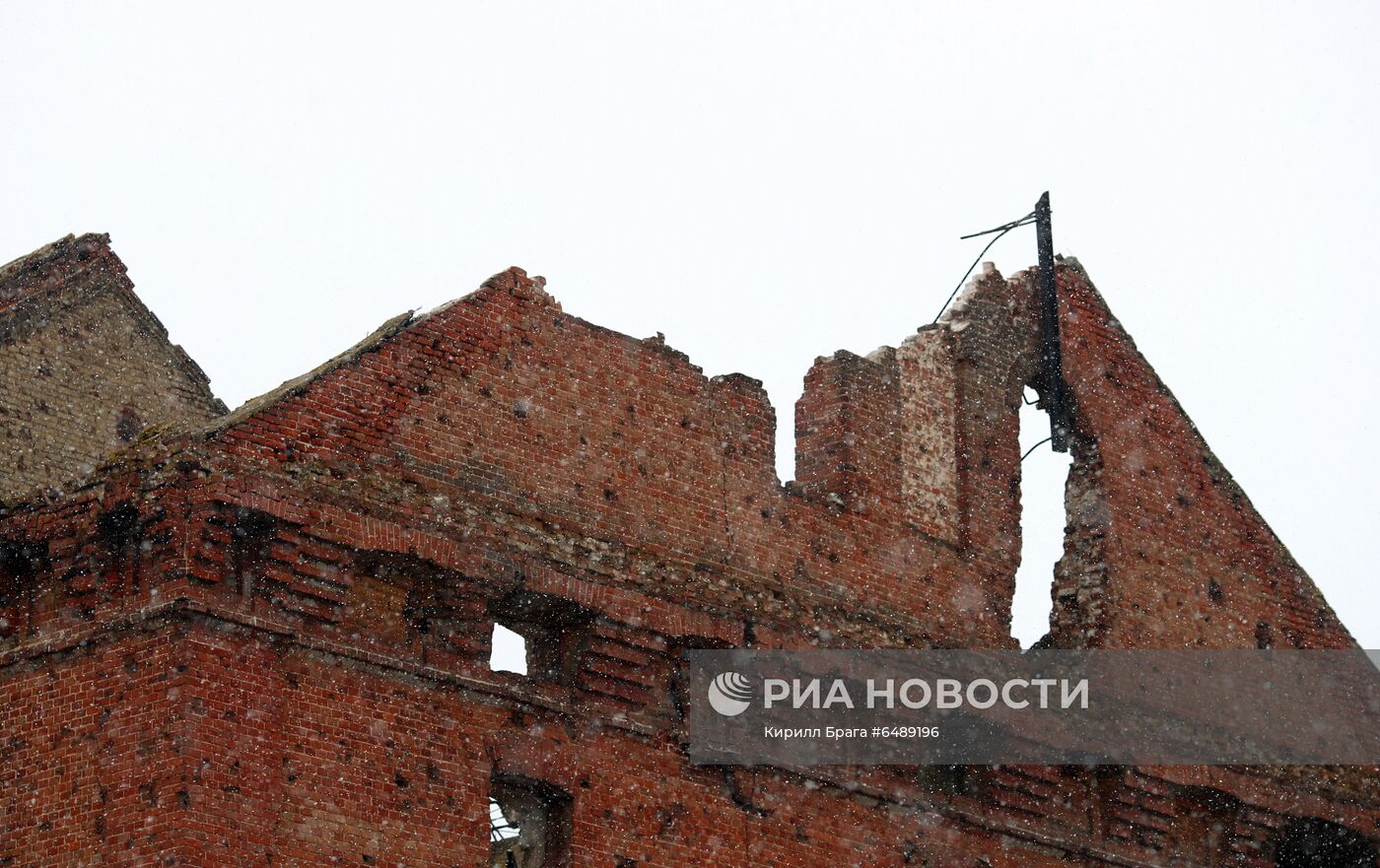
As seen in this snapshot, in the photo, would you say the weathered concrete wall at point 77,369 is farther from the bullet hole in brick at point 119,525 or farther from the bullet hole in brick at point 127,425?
the bullet hole in brick at point 119,525

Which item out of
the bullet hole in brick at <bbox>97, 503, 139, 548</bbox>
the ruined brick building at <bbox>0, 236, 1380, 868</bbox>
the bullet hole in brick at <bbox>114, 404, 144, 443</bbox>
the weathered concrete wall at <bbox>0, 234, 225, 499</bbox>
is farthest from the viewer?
the bullet hole in brick at <bbox>114, 404, 144, 443</bbox>

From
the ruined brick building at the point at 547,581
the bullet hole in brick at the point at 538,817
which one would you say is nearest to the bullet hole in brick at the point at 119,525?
the ruined brick building at the point at 547,581

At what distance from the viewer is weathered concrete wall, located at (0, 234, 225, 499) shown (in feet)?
50.3

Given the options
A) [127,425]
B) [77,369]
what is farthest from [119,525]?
[127,425]

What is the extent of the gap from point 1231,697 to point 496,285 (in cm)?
616

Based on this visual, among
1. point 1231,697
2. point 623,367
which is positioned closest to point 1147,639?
point 1231,697

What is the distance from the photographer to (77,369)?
16.0 meters

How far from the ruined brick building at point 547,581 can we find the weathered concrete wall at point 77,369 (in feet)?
0.09

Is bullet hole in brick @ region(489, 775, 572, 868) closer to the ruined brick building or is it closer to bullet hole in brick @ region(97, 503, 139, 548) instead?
the ruined brick building

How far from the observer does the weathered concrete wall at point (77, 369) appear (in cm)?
1532

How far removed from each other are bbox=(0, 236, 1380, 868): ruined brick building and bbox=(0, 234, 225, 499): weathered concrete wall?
28mm

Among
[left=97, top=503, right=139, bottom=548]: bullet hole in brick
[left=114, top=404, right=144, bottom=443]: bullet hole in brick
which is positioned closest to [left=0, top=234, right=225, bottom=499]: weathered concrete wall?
[left=114, top=404, right=144, bottom=443]: bullet hole in brick

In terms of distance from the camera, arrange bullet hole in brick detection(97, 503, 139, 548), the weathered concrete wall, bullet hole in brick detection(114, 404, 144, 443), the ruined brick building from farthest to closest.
A: bullet hole in brick detection(114, 404, 144, 443) < the weathered concrete wall < bullet hole in brick detection(97, 503, 139, 548) < the ruined brick building

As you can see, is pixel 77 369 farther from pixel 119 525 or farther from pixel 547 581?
pixel 547 581
